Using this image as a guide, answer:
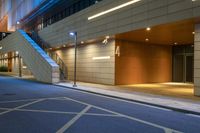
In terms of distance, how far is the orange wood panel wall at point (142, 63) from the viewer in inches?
911

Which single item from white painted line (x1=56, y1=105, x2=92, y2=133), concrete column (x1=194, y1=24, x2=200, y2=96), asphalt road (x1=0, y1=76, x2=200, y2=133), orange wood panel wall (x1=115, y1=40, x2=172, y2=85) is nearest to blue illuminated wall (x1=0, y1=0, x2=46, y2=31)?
orange wood panel wall (x1=115, y1=40, x2=172, y2=85)

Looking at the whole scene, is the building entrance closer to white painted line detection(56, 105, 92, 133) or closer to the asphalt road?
the asphalt road

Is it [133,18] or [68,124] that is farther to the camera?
[133,18]

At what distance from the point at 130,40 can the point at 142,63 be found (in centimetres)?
267

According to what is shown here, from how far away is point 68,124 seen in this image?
8055 mm

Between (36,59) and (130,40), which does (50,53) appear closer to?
(36,59)

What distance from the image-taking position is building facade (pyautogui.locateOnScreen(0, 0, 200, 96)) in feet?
52.6

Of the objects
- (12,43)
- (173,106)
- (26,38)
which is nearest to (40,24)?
(12,43)

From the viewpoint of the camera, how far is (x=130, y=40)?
78.2 ft

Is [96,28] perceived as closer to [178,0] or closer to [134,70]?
[134,70]

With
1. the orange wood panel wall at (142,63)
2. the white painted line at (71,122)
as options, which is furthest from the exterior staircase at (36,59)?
the white painted line at (71,122)

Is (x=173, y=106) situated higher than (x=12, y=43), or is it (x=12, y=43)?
(x=12, y=43)

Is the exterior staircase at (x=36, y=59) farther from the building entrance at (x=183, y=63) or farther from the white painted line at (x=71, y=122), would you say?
the white painted line at (x=71, y=122)

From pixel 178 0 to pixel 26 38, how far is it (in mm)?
22216
